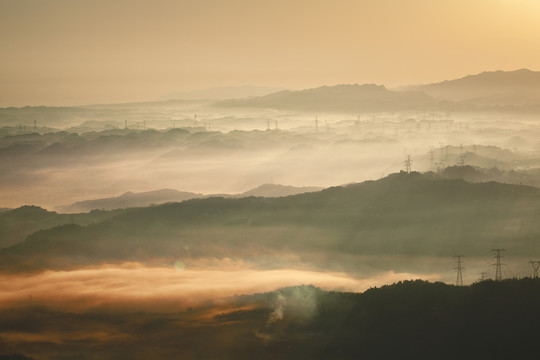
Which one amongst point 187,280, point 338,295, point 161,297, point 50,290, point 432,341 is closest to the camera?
point 432,341

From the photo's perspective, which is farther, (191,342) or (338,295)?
(338,295)

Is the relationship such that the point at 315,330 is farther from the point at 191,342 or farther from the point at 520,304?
the point at 520,304

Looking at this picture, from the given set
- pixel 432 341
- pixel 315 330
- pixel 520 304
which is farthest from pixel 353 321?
pixel 520 304

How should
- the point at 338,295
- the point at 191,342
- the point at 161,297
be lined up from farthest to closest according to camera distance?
1. the point at 161,297
2. the point at 338,295
3. the point at 191,342

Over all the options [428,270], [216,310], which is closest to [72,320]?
[216,310]

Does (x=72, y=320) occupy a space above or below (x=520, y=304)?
below

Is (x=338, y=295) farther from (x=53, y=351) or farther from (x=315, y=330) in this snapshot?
(x=53, y=351)
